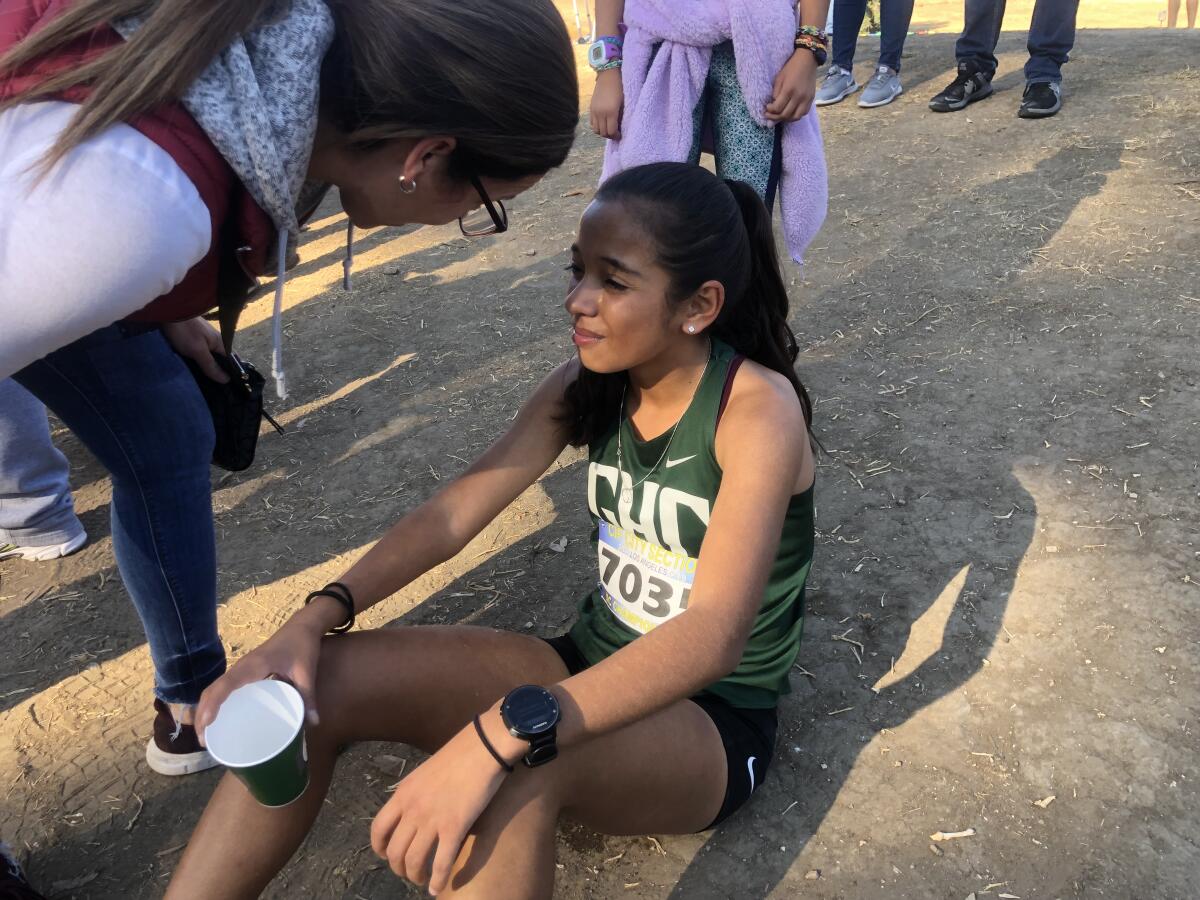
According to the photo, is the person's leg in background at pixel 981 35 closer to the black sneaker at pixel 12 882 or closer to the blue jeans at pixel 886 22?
the blue jeans at pixel 886 22

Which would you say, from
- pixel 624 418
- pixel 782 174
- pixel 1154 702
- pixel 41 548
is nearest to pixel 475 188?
pixel 624 418

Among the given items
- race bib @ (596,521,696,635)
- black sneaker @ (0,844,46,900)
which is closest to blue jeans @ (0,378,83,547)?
black sneaker @ (0,844,46,900)

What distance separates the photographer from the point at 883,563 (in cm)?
276

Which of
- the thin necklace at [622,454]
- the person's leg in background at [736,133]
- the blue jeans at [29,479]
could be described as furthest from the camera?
the blue jeans at [29,479]

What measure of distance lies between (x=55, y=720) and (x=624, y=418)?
1.84 m

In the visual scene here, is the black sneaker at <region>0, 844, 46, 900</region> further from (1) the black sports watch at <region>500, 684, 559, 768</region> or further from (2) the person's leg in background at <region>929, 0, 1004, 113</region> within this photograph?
(2) the person's leg in background at <region>929, 0, 1004, 113</region>

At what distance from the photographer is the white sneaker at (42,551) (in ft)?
10.5

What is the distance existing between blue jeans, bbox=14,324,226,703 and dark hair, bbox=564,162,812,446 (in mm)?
844

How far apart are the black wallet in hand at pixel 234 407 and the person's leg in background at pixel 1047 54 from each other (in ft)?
18.5

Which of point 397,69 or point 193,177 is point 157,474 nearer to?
point 193,177

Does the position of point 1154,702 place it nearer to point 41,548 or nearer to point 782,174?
point 782,174

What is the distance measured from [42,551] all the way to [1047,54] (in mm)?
6366

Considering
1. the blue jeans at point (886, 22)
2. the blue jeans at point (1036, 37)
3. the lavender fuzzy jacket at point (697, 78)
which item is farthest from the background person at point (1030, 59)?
the lavender fuzzy jacket at point (697, 78)

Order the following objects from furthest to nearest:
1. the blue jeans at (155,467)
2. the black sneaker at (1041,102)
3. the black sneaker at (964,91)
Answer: the black sneaker at (964,91)
the black sneaker at (1041,102)
the blue jeans at (155,467)
